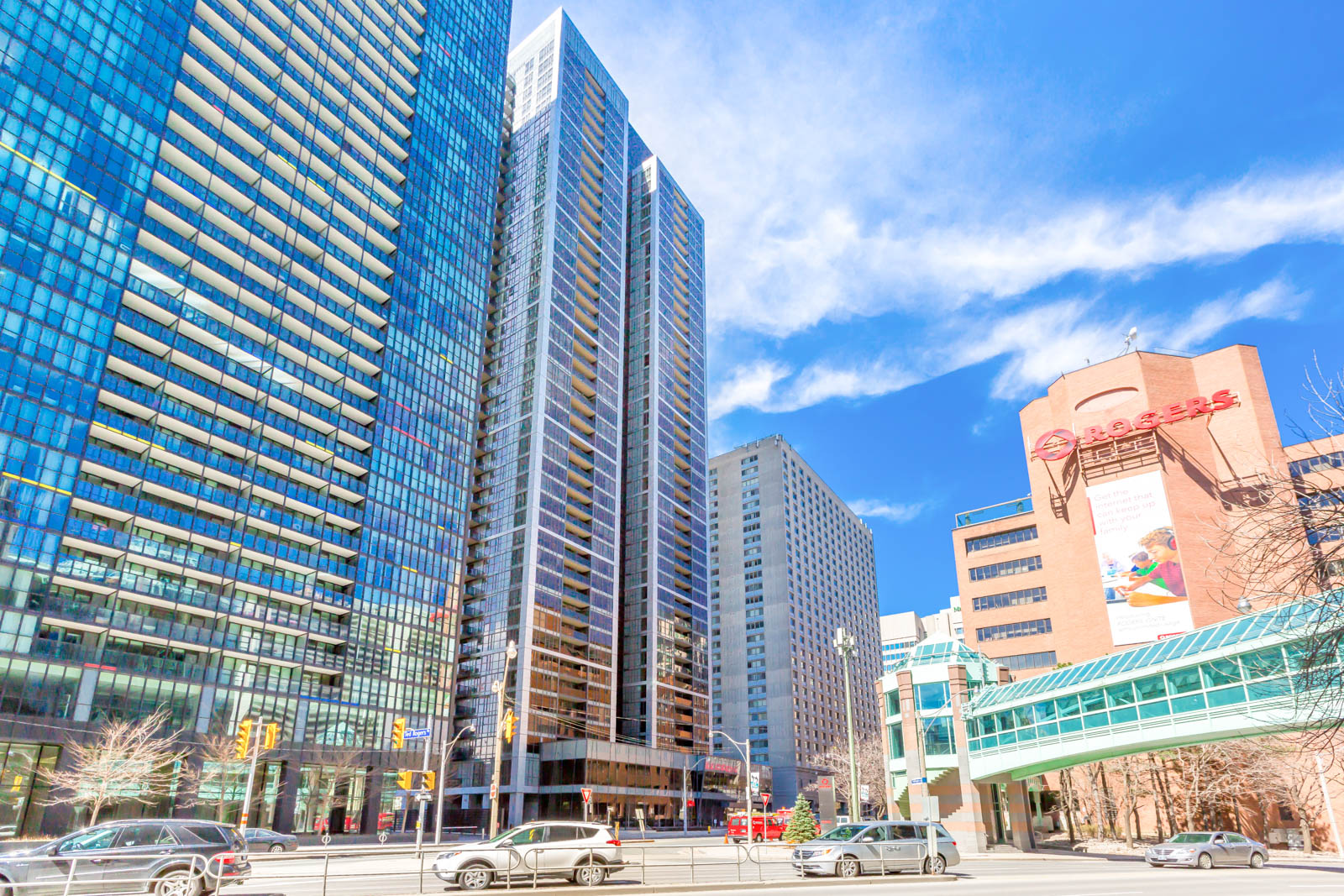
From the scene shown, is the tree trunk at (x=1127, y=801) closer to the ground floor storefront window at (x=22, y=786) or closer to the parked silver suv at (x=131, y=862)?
the parked silver suv at (x=131, y=862)

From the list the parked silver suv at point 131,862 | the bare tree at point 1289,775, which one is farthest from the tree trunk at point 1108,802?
the parked silver suv at point 131,862

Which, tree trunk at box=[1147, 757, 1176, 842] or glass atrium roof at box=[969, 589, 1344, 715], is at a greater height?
glass atrium roof at box=[969, 589, 1344, 715]

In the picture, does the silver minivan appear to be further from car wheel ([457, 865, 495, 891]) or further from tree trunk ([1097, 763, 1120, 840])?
tree trunk ([1097, 763, 1120, 840])

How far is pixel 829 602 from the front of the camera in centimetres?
16188

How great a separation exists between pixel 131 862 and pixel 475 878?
302 inches

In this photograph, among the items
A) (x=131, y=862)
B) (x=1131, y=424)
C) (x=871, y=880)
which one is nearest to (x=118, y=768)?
(x=131, y=862)

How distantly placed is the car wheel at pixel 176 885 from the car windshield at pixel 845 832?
18057 millimetres

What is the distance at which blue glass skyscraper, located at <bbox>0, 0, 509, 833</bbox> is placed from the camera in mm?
59375

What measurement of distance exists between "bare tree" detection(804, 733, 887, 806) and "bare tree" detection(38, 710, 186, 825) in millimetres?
60321

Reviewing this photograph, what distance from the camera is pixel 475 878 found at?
2050 cm

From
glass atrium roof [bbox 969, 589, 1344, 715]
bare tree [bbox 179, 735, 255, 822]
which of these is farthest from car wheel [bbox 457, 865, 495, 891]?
bare tree [bbox 179, 735, 255, 822]

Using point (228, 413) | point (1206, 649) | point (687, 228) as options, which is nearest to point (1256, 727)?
point (1206, 649)

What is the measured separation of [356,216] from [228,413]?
27.2 metres

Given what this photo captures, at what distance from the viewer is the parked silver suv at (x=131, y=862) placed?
597 inches
